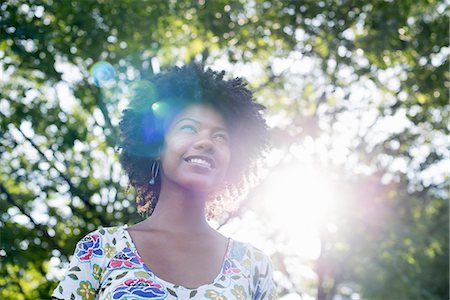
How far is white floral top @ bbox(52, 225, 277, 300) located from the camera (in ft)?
9.55

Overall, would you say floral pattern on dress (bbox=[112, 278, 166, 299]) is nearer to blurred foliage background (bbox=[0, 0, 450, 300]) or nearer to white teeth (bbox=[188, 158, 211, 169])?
white teeth (bbox=[188, 158, 211, 169])

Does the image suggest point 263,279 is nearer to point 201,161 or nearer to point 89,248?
point 201,161

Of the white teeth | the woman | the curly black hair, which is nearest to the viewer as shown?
the woman

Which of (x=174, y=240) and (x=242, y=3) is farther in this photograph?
(x=242, y=3)

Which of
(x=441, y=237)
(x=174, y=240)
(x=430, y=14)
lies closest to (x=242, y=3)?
(x=430, y=14)

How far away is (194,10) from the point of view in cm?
1023

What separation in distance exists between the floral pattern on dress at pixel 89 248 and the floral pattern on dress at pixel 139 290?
21cm

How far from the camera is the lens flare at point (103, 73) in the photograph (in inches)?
386

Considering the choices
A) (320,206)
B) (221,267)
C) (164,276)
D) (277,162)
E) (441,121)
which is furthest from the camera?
(320,206)

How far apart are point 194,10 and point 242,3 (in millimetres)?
708

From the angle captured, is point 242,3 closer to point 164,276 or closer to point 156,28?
point 156,28

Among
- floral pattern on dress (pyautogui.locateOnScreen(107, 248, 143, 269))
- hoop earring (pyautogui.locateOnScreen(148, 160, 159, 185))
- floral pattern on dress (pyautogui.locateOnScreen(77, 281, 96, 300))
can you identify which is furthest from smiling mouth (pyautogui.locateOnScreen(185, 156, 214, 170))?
floral pattern on dress (pyautogui.locateOnScreen(77, 281, 96, 300))

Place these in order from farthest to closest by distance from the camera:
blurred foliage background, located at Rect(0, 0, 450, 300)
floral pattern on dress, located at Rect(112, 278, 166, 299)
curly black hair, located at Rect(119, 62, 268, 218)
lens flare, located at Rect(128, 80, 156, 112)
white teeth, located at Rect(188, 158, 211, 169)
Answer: blurred foliage background, located at Rect(0, 0, 450, 300), lens flare, located at Rect(128, 80, 156, 112), curly black hair, located at Rect(119, 62, 268, 218), white teeth, located at Rect(188, 158, 211, 169), floral pattern on dress, located at Rect(112, 278, 166, 299)

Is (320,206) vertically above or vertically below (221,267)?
below
